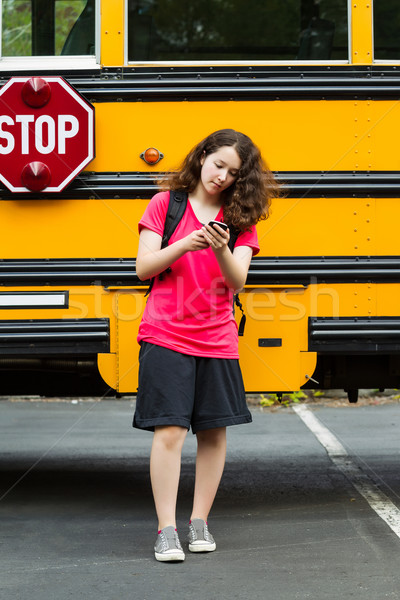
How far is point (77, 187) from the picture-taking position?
4.01 meters

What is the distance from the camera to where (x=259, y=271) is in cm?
407

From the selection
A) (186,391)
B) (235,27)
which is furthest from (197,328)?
(235,27)

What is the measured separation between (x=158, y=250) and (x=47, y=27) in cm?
174

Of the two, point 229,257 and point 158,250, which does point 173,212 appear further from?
point 229,257

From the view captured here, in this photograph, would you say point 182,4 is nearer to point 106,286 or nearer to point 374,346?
point 106,286

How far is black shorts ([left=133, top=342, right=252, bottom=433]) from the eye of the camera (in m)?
3.50

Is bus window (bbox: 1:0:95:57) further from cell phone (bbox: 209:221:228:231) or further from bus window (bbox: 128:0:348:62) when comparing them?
cell phone (bbox: 209:221:228:231)

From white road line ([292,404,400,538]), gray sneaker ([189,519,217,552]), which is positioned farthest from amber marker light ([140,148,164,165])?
white road line ([292,404,400,538])

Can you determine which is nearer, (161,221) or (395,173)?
(161,221)

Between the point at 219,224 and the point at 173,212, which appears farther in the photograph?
the point at 173,212

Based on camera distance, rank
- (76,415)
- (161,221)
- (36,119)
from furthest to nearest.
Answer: (76,415) → (36,119) → (161,221)

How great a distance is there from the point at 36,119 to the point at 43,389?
A: 4.83 ft

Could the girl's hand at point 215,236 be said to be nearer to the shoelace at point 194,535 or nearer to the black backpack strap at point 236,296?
→ the black backpack strap at point 236,296

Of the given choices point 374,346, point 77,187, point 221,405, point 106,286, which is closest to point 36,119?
point 77,187
